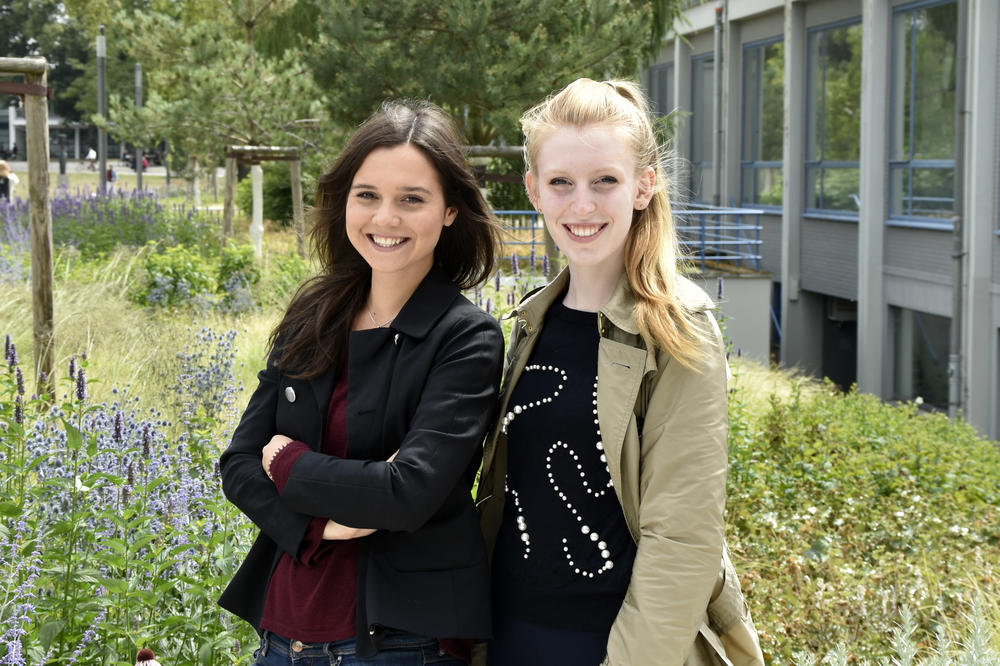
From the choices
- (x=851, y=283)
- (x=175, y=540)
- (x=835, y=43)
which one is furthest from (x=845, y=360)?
(x=175, y=540)

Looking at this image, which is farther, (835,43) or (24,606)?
(835,43)

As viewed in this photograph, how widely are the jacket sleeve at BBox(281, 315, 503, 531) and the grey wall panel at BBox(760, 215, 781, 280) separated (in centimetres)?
1872

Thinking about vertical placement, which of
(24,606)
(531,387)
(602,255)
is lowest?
(24,606)

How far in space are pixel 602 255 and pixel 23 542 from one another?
1874 mm

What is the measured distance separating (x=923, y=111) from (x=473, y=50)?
7.35 meters

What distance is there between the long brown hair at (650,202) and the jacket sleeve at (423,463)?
36cm

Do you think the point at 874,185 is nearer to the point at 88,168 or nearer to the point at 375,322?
the point at 375,322

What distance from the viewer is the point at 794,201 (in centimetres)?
1981

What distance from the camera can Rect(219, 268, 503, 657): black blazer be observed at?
2221mm

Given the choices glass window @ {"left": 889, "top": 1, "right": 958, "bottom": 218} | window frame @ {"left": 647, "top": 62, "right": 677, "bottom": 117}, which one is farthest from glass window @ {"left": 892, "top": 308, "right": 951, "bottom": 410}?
window frame @ {"left": 647, "top": 62, "right": 677, "bottom": 117}

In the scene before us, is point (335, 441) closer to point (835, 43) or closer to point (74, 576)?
point (74, 576)

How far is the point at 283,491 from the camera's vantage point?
2.29m

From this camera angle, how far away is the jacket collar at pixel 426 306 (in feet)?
7.84

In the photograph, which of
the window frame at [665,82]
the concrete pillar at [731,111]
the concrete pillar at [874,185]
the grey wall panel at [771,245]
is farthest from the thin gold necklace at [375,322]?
the window frame at [665,82]
